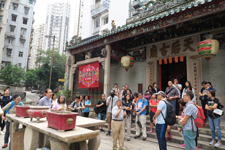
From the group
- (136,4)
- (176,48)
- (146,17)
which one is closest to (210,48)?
(176,48)

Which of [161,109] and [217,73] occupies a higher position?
[217,73]

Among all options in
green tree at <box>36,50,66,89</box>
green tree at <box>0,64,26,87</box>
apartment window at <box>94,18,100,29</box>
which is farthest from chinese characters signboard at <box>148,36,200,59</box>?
green tree at <box>36,50,66,89</box>

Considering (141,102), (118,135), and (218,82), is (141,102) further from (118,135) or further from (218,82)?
(218,82)

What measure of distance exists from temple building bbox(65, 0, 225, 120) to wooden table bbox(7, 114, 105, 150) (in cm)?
500

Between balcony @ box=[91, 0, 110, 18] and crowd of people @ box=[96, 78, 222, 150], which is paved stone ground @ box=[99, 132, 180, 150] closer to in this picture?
crowd of people @ box=[96, 78, 222, 150]

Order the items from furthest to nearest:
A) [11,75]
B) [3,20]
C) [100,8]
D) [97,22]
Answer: [3,20] < [97,22] < [11,75] < [100,8]

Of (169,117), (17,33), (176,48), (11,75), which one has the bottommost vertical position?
(169,117)

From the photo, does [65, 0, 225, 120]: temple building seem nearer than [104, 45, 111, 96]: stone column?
Yes

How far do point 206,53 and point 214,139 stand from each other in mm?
3199

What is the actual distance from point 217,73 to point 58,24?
76.4 meters

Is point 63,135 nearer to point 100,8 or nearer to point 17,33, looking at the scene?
point 100,8

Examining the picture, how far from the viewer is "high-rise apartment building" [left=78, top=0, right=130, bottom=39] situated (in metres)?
18.7

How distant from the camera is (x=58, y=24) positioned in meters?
72.2

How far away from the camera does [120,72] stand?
1016cm
